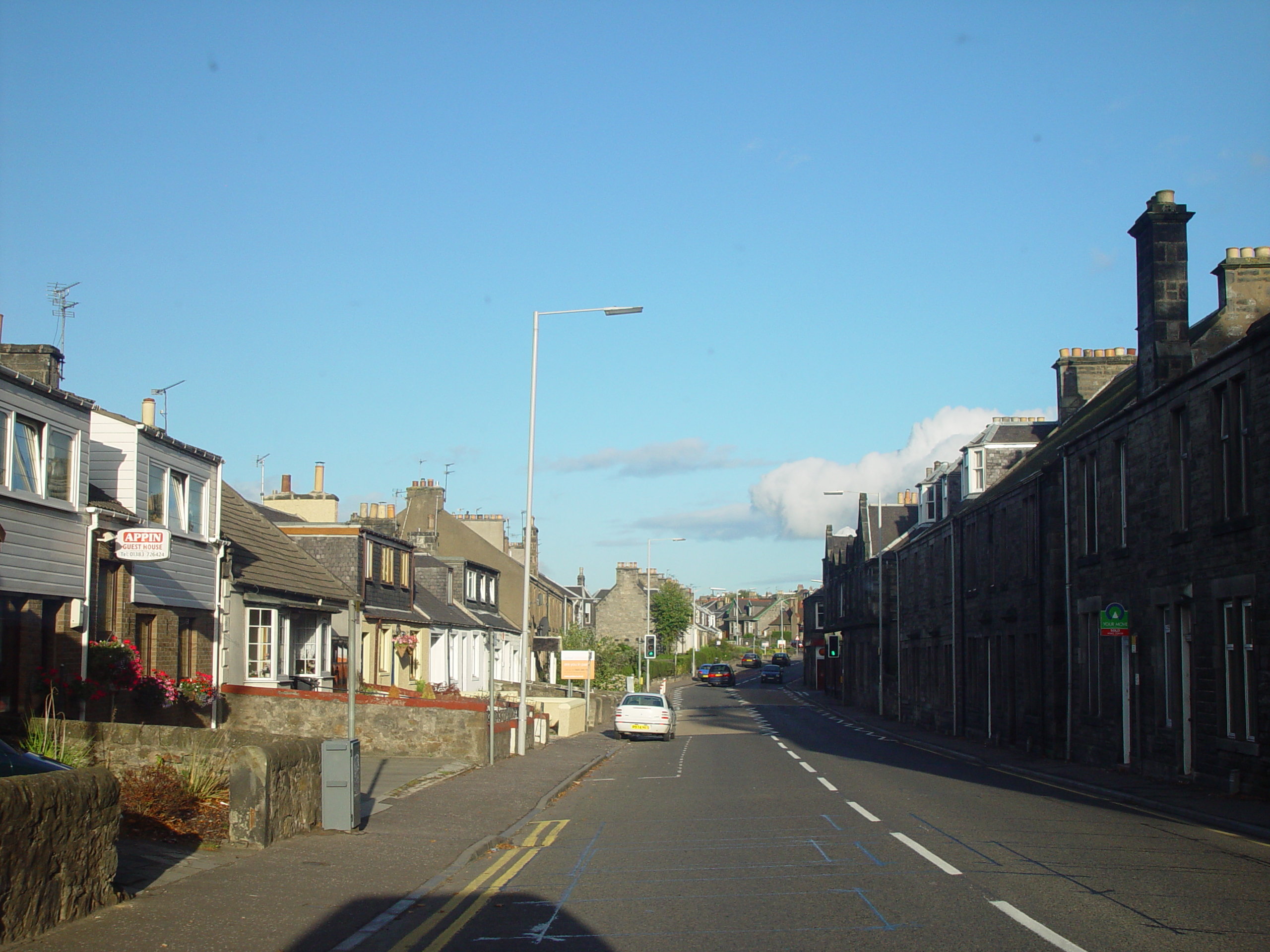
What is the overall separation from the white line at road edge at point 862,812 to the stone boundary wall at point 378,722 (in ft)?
29.9

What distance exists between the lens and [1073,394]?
36438 millimetres

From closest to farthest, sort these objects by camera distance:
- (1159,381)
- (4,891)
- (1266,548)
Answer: (4,891) < (1266,548) < (1159,381)

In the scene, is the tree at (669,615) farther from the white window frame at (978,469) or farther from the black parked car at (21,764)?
the black parked car at (21,764)

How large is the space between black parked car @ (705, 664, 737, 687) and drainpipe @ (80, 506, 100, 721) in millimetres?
76023

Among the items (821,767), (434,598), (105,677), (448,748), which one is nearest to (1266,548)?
(821,767)

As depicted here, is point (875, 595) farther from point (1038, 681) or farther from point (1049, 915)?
point (1049, 915)

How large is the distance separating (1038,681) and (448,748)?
15036mm

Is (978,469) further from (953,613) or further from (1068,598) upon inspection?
(1068,598)

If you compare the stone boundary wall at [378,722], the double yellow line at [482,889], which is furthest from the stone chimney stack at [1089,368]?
the double yellow line at [482,889]

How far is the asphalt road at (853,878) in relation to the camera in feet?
27.2

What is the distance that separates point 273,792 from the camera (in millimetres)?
12094

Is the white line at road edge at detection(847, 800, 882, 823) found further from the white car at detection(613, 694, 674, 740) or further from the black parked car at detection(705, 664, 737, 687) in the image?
the black parked car at detection(705, 664, 737, 687)

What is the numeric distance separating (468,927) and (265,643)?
63.1ft

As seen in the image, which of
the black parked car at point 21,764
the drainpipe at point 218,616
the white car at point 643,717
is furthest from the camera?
the white car at point 643,717
